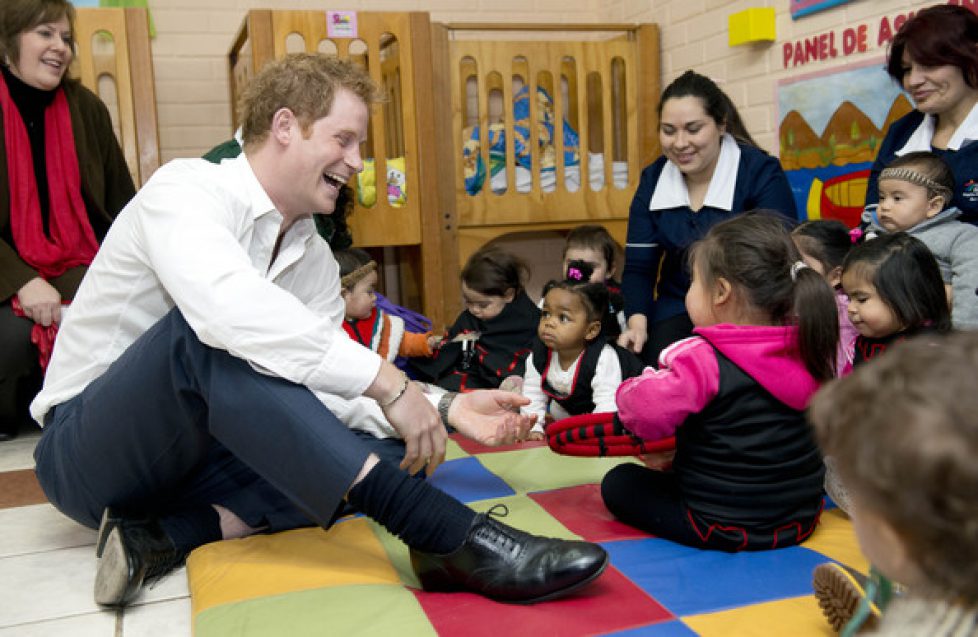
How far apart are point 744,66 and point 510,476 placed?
6.79ft

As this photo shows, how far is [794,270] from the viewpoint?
152cm

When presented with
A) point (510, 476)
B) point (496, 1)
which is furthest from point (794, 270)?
point (496, 1)

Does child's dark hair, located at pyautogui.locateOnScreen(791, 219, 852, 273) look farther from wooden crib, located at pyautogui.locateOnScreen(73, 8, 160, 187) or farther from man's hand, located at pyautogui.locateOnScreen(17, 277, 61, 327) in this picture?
wooden crib, located at pyautogui.locateOnScreen(73, 8, 160, 187)

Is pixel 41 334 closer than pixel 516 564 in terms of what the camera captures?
No

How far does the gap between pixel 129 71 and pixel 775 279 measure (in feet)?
8.96

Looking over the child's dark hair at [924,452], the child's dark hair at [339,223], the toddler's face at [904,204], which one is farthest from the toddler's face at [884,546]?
the child's dark hair at [339,223]

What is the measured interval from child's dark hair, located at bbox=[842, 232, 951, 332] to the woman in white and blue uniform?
2.05 ft

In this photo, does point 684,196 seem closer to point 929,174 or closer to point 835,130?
point 835,130

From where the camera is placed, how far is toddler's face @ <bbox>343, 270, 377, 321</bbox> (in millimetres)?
2887

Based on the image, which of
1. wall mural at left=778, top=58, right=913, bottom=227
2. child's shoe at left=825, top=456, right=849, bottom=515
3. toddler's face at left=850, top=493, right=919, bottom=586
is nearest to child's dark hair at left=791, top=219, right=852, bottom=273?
wall mural at left=778, top=58, right=913, bottom=227

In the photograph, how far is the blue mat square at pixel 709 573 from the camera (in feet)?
4.38

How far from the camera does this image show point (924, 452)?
66cm

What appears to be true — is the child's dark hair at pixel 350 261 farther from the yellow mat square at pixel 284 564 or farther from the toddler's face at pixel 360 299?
the yellow mat square at pixel 284 564

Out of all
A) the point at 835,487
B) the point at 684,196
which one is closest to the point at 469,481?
the point at 835,487
